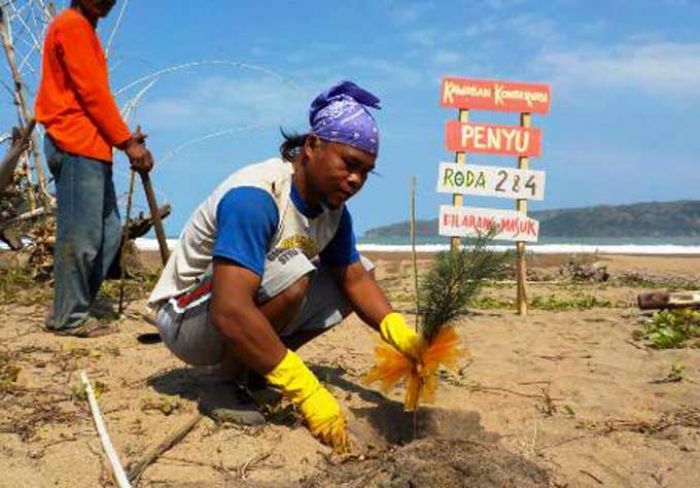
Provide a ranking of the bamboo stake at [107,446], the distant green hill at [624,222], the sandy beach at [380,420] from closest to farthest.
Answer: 1. the bamboo stake at [107,446]
2. the sandy beach at [380,420]
3. the distant green hill at [624,222]

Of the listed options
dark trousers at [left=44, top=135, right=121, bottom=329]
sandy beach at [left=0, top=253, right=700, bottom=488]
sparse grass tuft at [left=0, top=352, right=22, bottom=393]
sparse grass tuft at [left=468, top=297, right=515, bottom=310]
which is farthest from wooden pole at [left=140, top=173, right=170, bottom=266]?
sparse grass tuft at [left=468, top=297, right=515, bottom=310]

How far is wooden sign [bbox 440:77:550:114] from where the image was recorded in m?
6.26

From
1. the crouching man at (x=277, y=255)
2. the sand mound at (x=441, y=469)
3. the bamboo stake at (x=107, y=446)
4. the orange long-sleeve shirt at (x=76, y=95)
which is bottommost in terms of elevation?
the sand mound at (x=441, y=469)

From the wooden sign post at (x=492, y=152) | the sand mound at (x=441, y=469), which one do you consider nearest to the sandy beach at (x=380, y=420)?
the sand mound at (x=441, y=469)

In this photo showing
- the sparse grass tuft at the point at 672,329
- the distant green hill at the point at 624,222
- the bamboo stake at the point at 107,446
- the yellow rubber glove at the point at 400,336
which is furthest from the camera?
the distant green hill at the point at 624,222

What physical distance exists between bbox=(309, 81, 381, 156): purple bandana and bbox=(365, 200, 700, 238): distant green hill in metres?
65.5

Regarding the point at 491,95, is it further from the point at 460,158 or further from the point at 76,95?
Answer: the point at 76,95

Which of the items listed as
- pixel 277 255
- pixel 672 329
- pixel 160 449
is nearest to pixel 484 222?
pixel 672 329

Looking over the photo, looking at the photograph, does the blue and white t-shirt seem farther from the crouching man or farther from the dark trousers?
the dark trousers

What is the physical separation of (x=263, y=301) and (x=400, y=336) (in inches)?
23.5

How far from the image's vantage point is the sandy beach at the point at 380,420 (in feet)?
7.87

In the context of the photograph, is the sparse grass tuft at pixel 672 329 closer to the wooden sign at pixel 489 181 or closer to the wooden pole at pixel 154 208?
the wooden sign at pixel 489 181

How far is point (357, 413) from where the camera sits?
3070mm

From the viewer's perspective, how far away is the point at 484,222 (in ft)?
20.8
